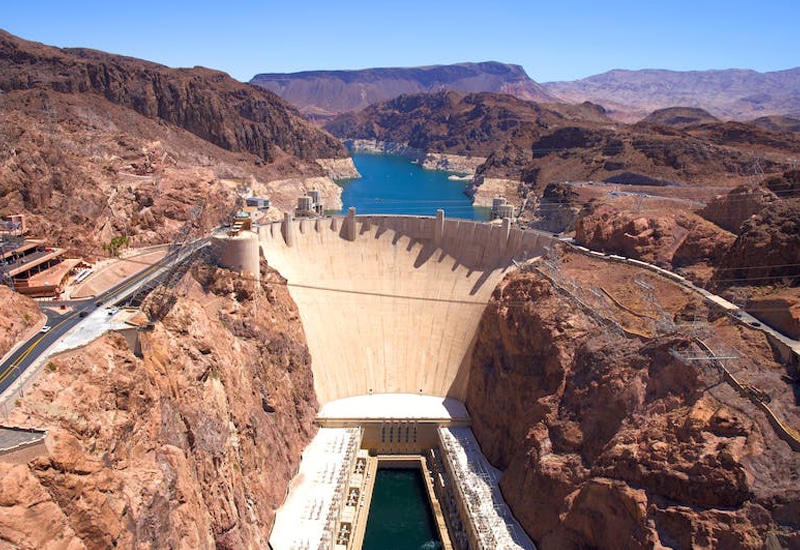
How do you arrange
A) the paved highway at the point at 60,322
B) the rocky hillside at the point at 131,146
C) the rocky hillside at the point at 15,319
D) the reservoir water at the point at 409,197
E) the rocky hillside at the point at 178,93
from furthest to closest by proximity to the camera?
the reservoir water at the point at 409,197, the rocky hillside at the point at 178,93, the rocky hillside at the point at 131,146, the rocky hillside at the point at 15,319, the paved highway at the point at 60,322

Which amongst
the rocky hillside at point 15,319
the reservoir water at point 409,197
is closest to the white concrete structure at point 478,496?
the rocky hillside at point 15,319

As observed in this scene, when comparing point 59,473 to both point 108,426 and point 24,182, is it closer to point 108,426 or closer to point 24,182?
point 108,426

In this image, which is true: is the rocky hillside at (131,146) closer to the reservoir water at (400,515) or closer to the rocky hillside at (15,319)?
the rocky hillside at (15,319)

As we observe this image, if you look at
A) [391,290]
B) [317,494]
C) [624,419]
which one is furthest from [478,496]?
[391,290]

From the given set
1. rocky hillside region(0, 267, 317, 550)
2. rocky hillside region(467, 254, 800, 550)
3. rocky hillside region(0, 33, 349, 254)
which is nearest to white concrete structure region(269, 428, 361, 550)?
rocky hillside region(0, 267, 317, 550)

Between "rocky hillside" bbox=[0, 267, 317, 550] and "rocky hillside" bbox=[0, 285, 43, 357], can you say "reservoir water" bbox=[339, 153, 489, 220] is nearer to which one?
"rocky hillside" bbox=[0, 267, 317, 550]
